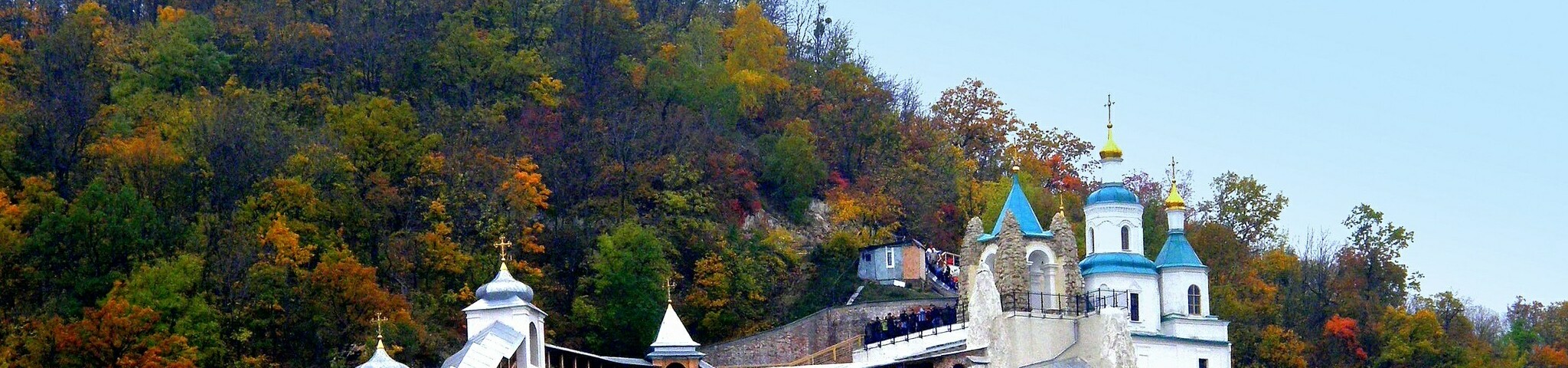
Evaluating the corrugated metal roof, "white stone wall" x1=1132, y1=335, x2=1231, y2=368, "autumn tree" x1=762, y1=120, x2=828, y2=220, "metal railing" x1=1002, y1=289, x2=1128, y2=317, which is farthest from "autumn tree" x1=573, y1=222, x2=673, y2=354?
the corrugated metal roof

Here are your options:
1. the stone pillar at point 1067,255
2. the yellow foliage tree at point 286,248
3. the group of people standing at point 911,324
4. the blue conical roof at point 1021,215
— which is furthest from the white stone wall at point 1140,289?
the yellow foliage tree at point 286,248

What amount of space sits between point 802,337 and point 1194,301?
32.2ft

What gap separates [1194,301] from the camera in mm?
63531

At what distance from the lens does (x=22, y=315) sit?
56.3 m

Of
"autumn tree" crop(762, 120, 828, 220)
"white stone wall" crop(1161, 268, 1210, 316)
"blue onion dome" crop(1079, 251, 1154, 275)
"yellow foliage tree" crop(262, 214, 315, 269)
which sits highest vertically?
"autumn tree" crop(762, 120, 828, 220)

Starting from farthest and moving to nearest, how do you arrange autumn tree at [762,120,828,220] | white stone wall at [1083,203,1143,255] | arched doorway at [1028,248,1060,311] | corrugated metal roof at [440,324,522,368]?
1. autumn tree at [762,120,828,220]
2. white stone wall at [1083,203,1143,255]
3. arched doorway at [1028,248,1060,311]
4. corrugated metal roof at [440,324,522,368]

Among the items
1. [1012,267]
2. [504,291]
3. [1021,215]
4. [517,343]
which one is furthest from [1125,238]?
[517,343]

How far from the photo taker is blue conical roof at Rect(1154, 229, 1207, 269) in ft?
209

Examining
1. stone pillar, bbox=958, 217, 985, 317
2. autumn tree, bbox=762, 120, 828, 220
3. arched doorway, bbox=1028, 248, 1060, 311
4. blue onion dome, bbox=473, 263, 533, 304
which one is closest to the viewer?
blue onion dome, bbox=473, 263, 533, 304

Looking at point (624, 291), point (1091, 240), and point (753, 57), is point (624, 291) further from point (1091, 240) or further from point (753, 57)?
point (753, 57)

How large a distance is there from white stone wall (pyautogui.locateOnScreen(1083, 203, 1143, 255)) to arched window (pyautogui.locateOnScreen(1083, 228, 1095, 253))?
0.21 feet

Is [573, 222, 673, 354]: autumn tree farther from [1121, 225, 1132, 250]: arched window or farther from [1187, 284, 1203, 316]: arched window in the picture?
[1187, 284, 1203, 316]: arched window

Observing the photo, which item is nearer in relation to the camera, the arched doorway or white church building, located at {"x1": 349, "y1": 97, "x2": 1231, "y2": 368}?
white church building, located at {"x1": 349, "y1": 97, "x2": 1231, "y2": 368}

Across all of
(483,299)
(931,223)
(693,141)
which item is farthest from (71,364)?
(931,223)
